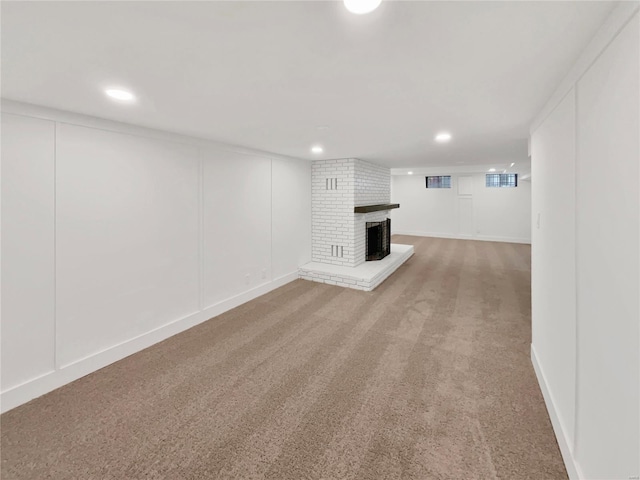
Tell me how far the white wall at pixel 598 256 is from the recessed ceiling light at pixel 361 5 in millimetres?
858

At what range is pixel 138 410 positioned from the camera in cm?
214

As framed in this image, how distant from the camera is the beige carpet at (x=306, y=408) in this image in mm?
1690

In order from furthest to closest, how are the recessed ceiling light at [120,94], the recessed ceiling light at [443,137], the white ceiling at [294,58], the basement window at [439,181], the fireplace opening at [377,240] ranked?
the basement window at [439,181] < the fireplace opening at [377,240] < the recessed ceiling light at [443,137] < the recessed ceiling light at [120,94] < the white ceiling at [294,58]

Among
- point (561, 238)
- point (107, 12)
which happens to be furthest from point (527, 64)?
point (107, 12)

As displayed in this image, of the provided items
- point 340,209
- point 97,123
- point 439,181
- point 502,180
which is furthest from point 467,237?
point 97,123

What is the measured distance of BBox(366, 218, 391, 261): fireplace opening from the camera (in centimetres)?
616

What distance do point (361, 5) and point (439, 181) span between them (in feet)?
34.9

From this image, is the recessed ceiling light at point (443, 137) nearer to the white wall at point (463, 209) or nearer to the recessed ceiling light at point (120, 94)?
the recessed ceiling light at point (120, 94)

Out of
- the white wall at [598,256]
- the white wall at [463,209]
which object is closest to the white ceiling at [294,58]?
the white wall at [598,256]

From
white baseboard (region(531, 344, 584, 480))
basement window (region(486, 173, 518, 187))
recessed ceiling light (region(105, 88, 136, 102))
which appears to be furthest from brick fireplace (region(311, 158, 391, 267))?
basement window (region(486, 173, 518, 187))

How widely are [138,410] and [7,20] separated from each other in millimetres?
2329

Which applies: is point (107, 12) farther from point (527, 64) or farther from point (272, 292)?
point (272, 292)

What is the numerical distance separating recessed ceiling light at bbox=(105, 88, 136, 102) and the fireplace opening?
15.3 feet

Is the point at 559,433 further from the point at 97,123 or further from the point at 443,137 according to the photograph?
the point at 97,123
